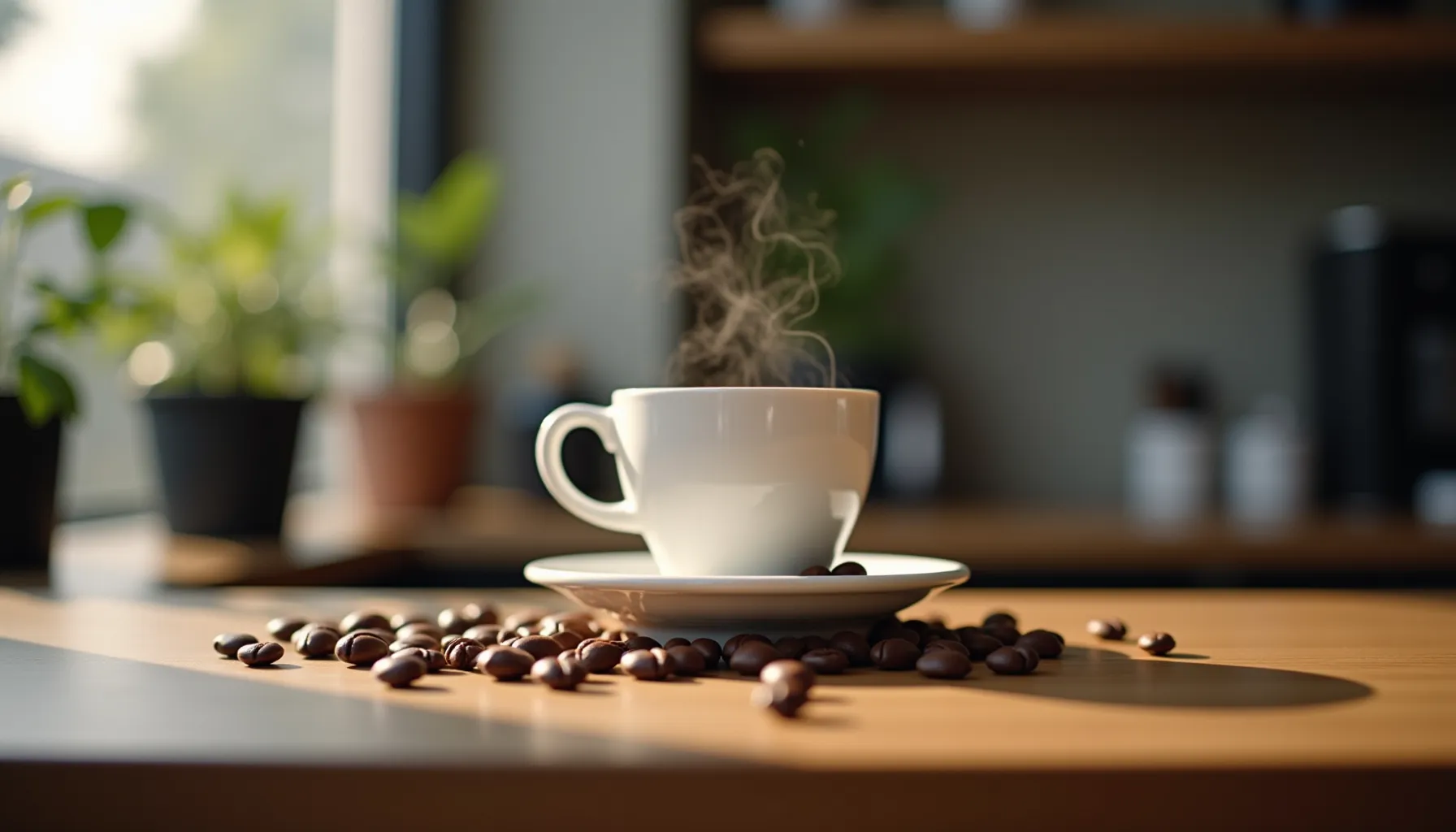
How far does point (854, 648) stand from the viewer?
0.65 metres

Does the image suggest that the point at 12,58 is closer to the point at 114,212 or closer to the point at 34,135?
the point at 34,135

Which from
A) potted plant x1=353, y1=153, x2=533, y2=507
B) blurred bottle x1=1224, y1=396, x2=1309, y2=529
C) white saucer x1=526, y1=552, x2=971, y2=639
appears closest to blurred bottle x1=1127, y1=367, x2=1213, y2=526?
blurred bottle x1=1224, y1=396, x2=1309, y2=529

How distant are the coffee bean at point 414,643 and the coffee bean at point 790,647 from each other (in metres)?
0.17

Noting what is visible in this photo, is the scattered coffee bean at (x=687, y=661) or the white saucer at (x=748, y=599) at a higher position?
the white saucer at (x=748, y=599)

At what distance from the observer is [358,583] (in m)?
1.62

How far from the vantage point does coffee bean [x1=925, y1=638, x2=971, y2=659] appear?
65 cm

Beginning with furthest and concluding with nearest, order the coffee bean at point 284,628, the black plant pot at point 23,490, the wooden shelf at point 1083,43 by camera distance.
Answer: the wooden shelf at point 1083,43 < the black plant pot at point 23,490 < the coffee bean at point 284,628

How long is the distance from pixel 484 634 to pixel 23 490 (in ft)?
2.33

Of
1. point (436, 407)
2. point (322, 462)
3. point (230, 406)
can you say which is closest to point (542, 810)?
point (230, 406)

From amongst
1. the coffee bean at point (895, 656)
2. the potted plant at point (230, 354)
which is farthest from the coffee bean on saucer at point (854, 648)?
the potted plant at point (230, 354)

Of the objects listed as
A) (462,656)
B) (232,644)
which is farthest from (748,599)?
(232,644)

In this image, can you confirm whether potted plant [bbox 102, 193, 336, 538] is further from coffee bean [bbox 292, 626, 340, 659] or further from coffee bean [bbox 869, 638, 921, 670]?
coffee bean [bbox 869, 638, 921, 670]

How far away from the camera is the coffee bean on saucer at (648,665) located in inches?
23.8

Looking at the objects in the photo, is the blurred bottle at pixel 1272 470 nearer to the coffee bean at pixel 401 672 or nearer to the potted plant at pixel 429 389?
the potted plant at pixel 429 389
